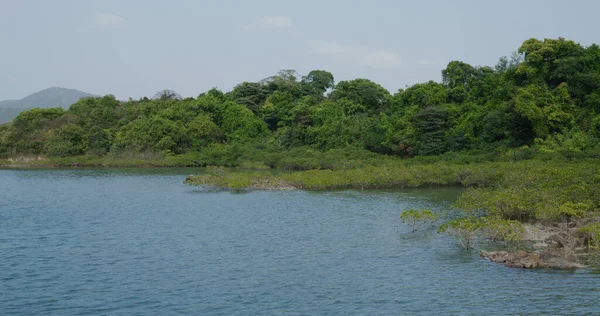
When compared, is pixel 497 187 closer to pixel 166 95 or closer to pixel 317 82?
pixel 317 82

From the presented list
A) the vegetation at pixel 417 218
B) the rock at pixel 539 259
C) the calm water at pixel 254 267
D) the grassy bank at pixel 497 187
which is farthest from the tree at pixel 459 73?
the rock at pixel 539 259

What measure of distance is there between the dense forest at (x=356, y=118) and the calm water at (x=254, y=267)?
20.4 metres

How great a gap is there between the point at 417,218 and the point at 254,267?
916cm

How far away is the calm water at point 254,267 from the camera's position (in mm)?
15266

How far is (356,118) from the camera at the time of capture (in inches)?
2596

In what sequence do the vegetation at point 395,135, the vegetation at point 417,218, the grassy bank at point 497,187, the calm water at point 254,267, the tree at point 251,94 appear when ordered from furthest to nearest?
1. the tree at point 251,94
2. the vegetation at point 395,135
3. the vegetation at point 417,218
4. the grassy bank at point 497,187
5. the calm water at point 254,267

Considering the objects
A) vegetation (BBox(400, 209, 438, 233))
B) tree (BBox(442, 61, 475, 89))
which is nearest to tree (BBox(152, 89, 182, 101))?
tree (BBox(442, 61, 475, 89))

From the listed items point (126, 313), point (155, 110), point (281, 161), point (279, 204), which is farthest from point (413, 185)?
point (155, 110)

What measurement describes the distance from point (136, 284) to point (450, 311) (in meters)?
9.06

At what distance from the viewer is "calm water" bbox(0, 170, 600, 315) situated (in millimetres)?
15266

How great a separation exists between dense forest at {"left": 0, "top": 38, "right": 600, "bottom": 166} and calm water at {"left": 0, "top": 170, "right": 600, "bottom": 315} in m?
20.4

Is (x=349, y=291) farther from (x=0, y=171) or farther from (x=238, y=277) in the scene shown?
(x=0, y=171)

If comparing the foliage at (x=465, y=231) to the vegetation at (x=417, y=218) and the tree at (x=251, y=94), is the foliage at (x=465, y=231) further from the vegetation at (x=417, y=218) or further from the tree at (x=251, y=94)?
the tree at (x=251, y=94)

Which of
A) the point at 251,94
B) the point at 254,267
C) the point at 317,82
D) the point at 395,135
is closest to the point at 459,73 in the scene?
the point at 395,135
